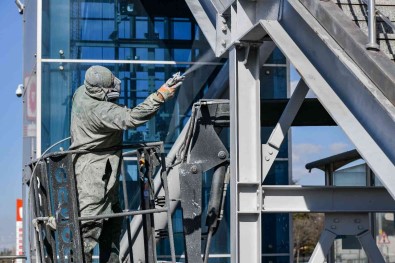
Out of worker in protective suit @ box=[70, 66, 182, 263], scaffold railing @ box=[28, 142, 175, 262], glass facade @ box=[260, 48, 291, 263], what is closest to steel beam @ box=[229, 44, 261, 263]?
scaffold railing @ box=[28, 142, 175, 262]

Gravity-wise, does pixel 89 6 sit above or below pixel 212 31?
above

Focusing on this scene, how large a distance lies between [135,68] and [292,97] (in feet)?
19.8

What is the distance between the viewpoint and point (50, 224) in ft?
31.9

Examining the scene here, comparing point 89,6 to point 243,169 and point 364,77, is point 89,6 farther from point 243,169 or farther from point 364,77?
point 364,77

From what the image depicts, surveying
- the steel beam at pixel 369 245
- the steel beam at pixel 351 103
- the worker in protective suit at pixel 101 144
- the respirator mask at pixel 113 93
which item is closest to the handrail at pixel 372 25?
the steel beam at pixel 351 103

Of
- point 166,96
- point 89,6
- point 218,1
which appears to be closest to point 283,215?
point 89,6

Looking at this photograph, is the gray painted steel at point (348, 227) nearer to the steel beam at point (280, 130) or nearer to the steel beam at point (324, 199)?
the steel beam at point (324, 199)

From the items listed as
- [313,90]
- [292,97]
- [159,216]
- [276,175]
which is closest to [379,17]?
[313,90]

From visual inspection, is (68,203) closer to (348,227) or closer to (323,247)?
(323,247)

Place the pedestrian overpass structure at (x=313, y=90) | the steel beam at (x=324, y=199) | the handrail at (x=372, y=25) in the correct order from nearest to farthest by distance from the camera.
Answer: the handrail at (x=372, y=25)
the pedestrian overpass structure at (x=313, y=90)
the steel beam at (x=324, y=199)

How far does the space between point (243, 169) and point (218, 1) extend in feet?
6.43

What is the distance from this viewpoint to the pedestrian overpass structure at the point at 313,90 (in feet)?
22.7

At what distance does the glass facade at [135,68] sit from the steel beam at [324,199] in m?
4.94

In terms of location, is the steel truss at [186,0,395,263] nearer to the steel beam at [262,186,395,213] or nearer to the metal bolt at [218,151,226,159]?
the steel beam at [262,186,395,213]
